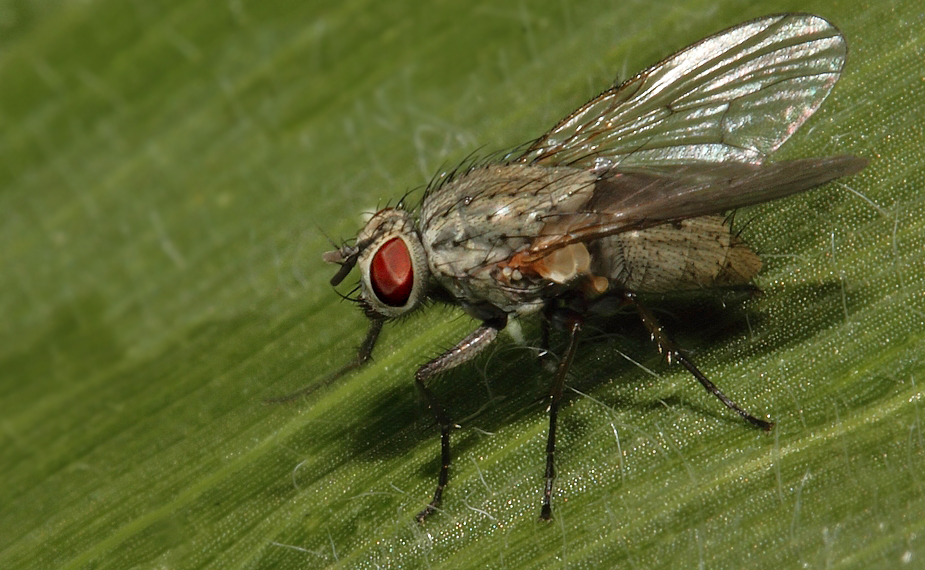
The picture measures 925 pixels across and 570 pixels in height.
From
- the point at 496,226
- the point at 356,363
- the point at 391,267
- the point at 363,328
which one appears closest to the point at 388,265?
the point at 391,267

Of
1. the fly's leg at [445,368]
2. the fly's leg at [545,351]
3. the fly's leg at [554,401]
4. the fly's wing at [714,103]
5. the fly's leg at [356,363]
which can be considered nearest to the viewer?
the fly's leg at [554,401]

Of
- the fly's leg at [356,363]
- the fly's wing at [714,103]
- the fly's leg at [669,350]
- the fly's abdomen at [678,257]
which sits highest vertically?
the fly's wing at [714,103]

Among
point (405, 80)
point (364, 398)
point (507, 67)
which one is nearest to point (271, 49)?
point (405, 80)

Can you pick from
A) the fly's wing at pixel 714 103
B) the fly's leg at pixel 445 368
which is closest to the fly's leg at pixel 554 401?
the fly's leg at pixel 445 368

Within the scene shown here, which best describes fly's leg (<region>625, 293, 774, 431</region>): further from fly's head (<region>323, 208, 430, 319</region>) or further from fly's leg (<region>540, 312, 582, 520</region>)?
fly's head (<region>323, 208, 430, 319</region>)

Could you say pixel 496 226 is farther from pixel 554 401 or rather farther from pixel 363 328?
pixel 363 328

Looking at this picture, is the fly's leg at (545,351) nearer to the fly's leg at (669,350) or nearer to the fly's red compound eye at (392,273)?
the fly's leg at (669,350)
